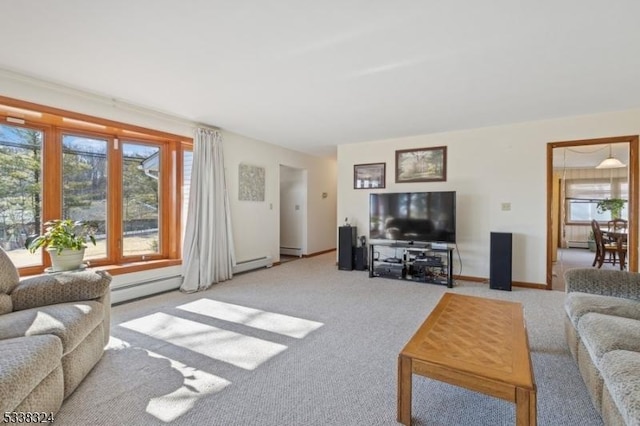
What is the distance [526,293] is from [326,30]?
398 cm

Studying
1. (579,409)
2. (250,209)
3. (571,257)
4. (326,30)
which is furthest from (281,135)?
(571,257)

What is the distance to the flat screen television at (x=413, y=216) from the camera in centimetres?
440

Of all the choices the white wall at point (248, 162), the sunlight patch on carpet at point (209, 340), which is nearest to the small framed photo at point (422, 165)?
the white wall at point (248, 162)

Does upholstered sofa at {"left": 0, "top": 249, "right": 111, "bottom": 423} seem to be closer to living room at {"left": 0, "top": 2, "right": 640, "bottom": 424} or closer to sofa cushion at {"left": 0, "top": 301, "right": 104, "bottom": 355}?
sofa cushion at {"left": 0, "top": 301, "right": 104, "bottom": 355}

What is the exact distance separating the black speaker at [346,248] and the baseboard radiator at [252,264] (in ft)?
4.38

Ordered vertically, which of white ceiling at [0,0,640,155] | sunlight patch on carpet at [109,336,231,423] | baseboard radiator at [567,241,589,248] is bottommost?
sunlight patch on carpet at [109,336,231,423]

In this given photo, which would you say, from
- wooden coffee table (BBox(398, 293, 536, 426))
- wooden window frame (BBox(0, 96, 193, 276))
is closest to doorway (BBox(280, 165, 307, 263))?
wooden window frame (BBox(0, 96, 193, 276))

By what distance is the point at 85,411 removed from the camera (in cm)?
164

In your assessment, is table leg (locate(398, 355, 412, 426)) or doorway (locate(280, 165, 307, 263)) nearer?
table leg (locate(398, 355, 412, 426))

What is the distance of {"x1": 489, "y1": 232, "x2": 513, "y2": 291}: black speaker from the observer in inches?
159

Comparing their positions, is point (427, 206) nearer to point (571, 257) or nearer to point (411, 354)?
point (411, 354)

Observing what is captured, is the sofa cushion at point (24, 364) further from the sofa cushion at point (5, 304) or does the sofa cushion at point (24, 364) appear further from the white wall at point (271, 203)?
the white wall at point (271, 203)

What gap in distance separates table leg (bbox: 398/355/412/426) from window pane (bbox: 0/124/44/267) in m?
3.76

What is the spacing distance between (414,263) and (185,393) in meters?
3.53
